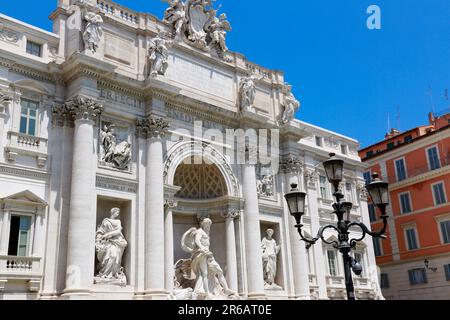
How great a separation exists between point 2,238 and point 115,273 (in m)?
4.15

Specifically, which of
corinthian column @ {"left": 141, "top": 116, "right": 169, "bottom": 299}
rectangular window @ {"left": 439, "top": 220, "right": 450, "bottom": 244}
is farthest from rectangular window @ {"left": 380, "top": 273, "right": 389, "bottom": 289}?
corinthian column @ {"left": 141, "top": 116, "right": 169, "bottom": 299}

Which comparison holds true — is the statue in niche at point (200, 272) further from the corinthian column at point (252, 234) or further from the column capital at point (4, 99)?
the column capital at point (4, 99)

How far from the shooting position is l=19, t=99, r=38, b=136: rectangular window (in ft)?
59.5

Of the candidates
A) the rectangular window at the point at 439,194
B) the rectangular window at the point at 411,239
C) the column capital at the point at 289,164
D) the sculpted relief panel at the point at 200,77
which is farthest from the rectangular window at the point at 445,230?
the sculpted relief panel at the point at 200,77

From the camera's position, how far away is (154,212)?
772 inches

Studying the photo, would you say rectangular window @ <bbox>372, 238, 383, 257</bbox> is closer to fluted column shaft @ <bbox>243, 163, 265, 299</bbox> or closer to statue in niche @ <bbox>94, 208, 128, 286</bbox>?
fluted column shaft @ <bbox>243, 163, 265, 299</bbox>

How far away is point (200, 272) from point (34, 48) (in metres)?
11.0

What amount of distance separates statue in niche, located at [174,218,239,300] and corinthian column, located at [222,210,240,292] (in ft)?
2.01

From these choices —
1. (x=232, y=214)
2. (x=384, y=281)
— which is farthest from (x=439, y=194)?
(x=232, y=214)

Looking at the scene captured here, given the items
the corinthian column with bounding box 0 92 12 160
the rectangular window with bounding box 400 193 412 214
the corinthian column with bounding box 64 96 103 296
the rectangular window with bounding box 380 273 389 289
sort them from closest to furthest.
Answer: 1. the corinthian column with bounding box 64 96 103 296
2. the corinthian column with bounding box 0 92 12 160
3. the rectangular window with bounding box 400 193 412 214
4. the rectangular window with bounding box 380 273 389 289

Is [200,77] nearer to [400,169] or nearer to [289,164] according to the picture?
[289,164]

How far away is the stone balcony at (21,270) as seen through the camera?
633 inches

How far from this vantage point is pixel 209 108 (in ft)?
76.1
